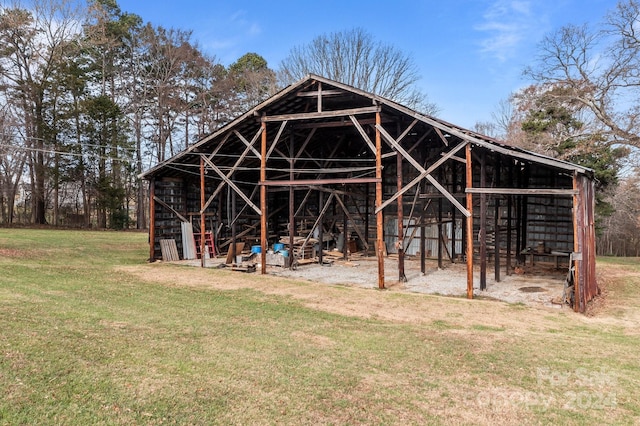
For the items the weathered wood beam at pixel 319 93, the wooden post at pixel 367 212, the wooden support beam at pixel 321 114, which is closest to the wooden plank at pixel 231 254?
the wooden support beam at pixel 321 114

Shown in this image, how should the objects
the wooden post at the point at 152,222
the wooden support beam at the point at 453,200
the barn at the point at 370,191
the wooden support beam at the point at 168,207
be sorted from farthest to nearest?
the wooden support beam at the point at 168,207
the wooden post at the point at 152,222
the barn at the point at 370,191
the wooden support beam at the point at 453,200

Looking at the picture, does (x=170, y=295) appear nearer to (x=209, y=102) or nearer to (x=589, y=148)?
(x=589, y=148)

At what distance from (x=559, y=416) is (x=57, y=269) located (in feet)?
37.9

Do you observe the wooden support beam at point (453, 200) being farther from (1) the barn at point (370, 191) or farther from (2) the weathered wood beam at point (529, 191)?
(2) the weathered wood beam at point (529, 191)

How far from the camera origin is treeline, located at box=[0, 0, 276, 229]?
87.8 ft

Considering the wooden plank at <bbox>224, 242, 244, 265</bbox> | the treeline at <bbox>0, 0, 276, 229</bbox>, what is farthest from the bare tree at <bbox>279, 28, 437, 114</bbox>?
the wooden plank at <bbox>224, 242, 244, 265</bbox>

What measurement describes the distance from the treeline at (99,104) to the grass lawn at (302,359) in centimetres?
2231

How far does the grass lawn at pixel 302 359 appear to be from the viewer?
3.50 metres

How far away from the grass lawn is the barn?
2459mm

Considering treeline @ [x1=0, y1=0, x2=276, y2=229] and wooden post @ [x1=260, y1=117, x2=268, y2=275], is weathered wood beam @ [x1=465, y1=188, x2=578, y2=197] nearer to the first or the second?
wooden post @ [x1=260, y1=117, x2=268, y2=275]

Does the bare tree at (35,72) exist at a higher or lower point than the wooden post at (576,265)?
higher

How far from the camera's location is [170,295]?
8.48 metres

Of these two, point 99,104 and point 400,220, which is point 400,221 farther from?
point 99,104

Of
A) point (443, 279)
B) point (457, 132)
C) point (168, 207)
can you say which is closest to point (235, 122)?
point (168, 207)
